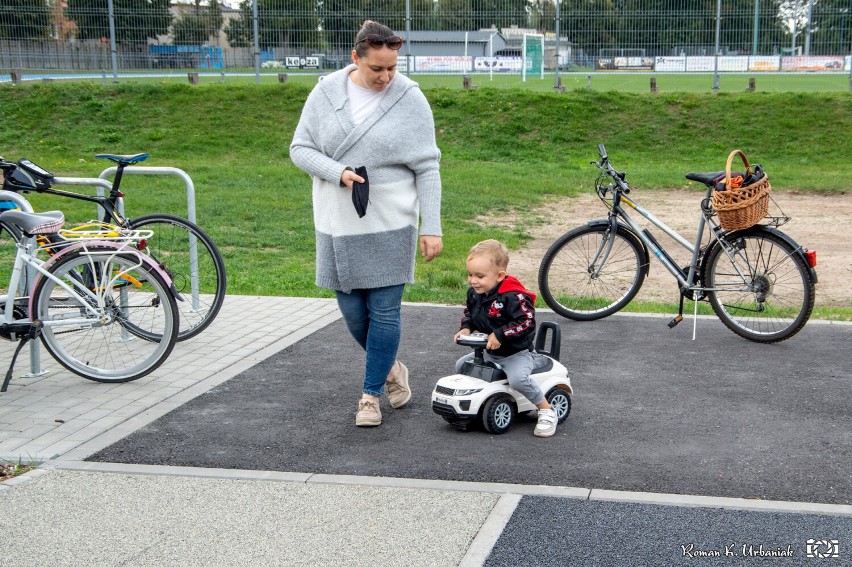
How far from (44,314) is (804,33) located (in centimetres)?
2314

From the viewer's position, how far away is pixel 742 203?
645 cm

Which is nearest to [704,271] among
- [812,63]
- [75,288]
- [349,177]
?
[349,177]

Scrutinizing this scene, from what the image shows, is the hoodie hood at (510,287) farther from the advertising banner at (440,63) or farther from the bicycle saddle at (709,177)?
the advertising banner at (440,63)

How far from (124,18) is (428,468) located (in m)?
22.7

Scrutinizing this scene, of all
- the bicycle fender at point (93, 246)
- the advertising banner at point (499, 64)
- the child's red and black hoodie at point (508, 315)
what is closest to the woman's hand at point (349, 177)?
the child's red and black hoodie at point (508, 315)

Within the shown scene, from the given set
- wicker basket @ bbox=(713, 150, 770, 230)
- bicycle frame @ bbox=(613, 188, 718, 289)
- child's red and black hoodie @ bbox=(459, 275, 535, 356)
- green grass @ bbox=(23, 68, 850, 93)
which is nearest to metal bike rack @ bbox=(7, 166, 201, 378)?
child's red and black hoodie @ bbox=(459, 275, 535, 356)

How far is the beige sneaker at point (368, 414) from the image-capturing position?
5020 mm

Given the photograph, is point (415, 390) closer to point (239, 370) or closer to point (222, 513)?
point (239, 370)

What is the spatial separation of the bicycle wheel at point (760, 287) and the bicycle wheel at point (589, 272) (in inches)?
24.7

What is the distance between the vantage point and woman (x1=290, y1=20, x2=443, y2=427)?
4852 millimetres

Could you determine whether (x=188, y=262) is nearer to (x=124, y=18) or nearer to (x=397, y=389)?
(x=397, y=389)

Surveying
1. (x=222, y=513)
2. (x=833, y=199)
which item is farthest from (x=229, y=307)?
(x=833, y=199)

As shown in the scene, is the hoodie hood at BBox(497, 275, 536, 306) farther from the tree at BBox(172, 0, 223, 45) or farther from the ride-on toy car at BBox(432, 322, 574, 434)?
the tree at BBox(172, 0, 223, 45)

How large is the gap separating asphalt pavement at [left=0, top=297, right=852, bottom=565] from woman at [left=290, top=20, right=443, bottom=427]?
694 mm
